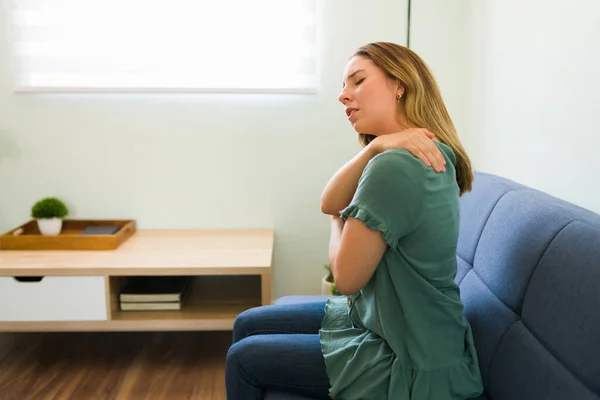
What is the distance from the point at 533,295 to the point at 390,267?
0.98ft

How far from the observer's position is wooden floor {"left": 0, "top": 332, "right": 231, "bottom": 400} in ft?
7.20

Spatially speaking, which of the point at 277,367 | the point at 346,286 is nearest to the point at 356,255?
the point at 346,286

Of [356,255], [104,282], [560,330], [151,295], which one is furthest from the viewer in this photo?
[151,295]

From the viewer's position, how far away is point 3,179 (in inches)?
105

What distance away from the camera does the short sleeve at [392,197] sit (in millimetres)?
1176

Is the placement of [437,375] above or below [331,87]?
below

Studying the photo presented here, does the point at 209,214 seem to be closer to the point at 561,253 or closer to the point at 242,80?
the point at 242,80

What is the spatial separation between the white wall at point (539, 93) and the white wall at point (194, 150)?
503 mm

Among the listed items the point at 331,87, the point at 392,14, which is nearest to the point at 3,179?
the point at 331,87

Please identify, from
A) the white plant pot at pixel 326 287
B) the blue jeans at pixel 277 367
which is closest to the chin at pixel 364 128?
the blue jeans at pixel 277 367

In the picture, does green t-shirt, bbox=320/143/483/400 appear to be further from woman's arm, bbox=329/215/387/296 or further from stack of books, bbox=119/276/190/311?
stack of books, bbox=119/276/190/311

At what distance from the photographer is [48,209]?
2.52m

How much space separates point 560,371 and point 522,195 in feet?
1.65

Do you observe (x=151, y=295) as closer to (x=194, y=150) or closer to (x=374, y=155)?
(x=194, y=150)
